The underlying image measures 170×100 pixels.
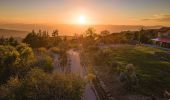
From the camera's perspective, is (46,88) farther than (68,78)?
No

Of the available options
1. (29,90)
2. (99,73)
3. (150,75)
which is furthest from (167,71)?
(29,90)

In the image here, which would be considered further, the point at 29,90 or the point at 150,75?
the point at 150,75

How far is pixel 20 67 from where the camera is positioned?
32.6 meters

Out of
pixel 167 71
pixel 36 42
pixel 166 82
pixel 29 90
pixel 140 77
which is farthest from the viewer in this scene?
pixel 36 42

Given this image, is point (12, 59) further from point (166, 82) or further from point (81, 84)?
point (166, 82)

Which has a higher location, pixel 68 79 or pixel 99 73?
pixel 68 79

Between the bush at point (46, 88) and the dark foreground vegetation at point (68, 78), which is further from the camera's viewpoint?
the dark foreground vegetation at point (68, 78)

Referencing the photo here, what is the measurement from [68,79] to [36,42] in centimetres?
5315

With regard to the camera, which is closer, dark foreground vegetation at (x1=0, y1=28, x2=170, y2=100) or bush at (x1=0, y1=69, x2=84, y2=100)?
bush at (x1=0, y1=69, x2=84, y2=100)

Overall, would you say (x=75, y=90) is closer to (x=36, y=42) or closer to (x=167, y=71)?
(x=167, y=71)

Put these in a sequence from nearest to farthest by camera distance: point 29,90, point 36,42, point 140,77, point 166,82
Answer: point 29,90 → point 166,82 → point 140,77 → point 36,42

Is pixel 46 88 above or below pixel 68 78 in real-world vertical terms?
below

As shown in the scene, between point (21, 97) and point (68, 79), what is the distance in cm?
412

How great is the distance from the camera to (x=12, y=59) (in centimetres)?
3388
